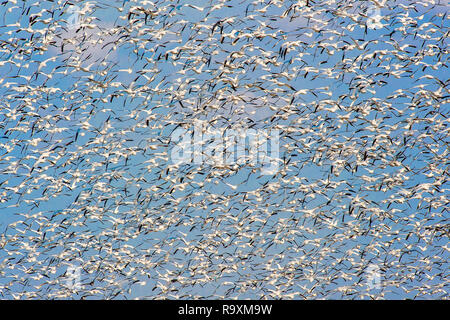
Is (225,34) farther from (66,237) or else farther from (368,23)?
(66,237)

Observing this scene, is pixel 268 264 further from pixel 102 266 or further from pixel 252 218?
pixel 102 266

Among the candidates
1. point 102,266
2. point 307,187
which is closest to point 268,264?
point 307,187

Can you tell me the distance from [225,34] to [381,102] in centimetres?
375

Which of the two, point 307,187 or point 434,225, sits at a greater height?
point 307,187

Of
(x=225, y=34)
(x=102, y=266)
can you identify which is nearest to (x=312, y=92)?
(x=225, y=34)

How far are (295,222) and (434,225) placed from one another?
10.3 feet

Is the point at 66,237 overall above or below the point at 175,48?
below
